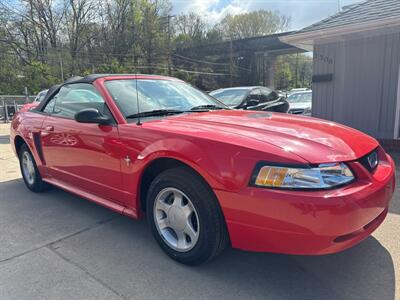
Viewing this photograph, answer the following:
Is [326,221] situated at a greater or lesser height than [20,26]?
lesser

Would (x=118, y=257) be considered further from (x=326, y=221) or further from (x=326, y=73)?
(x=326, y=73)

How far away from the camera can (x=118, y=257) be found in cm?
269

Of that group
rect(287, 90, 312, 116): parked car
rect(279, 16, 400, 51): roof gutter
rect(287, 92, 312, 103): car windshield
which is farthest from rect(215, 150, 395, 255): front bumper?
rect(287, 92, 312, 103): car windshield

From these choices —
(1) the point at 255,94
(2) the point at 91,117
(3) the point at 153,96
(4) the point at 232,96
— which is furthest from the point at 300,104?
(2) the point at 91,117

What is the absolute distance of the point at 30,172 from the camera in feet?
14.7

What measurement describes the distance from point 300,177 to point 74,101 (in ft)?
9.01

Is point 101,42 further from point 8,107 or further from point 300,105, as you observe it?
point 300,105

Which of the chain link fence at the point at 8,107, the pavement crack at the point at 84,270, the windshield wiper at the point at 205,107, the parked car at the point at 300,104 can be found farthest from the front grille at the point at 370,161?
the chain link fence at the point at 8,107

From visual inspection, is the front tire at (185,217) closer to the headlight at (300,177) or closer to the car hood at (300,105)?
the headlight at (300,177)

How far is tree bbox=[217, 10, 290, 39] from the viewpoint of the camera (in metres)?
54.5

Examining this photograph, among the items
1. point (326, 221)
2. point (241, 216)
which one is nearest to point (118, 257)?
point (241, 216)

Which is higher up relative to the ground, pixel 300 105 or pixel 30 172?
pixel 300 105

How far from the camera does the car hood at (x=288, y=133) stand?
2113 mm

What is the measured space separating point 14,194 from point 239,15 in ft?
187
